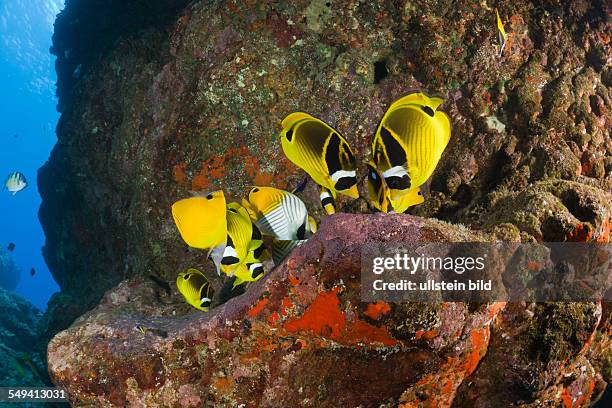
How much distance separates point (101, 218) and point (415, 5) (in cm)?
635

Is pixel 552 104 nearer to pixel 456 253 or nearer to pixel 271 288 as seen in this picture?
pixel 456 253

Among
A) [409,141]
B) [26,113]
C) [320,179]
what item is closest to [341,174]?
[320,179]

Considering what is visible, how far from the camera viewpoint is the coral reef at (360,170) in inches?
78.1

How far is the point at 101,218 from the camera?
7113 millimetres

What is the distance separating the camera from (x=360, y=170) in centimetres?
385

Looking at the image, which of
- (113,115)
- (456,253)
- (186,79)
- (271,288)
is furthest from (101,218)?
(456,253)

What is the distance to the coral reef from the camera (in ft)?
6.51

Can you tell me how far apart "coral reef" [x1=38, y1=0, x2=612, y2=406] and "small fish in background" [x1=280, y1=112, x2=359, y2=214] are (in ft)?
1.15

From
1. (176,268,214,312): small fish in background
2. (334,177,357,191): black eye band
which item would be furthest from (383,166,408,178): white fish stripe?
Answer: (176,268,214,312): small fish in background

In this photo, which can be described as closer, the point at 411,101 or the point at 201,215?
the point at 411,101

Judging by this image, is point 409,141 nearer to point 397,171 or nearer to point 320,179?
point 397,171

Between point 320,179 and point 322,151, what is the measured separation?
0.53 feet

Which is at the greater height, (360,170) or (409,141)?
(360,170)

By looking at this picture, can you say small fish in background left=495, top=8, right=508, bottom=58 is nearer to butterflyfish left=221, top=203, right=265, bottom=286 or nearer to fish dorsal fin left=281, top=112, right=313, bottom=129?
fish dorsal fin left=281, top=112, right=313, bottom=129
